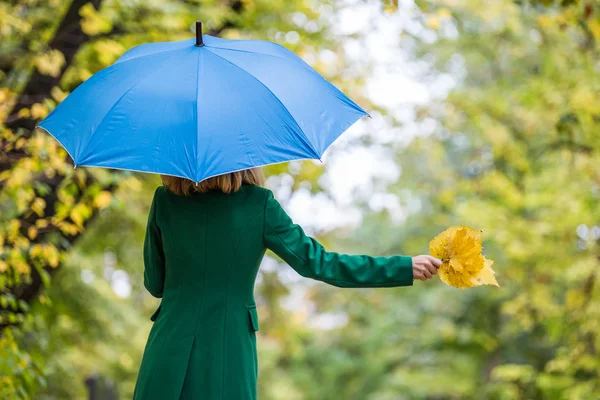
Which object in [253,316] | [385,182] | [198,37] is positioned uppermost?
[385,182]

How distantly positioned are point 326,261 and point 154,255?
2.06 feet

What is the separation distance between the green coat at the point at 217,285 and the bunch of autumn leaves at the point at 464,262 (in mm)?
251

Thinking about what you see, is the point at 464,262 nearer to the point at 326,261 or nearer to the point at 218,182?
the point at 326,261

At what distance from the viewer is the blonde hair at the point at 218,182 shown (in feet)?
8.52

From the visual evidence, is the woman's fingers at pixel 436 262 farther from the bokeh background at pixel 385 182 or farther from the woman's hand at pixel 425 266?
the bokeh background at pixel 385 182

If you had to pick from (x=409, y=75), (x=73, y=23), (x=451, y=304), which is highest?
(x=409, y=75)

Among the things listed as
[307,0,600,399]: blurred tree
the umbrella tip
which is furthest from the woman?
[307,0,600,399]: blurred tree

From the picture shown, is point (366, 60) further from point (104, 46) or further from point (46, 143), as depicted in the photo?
point (46, 143)

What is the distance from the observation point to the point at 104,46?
228 inches

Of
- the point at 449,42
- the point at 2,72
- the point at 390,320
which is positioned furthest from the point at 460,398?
the point at 2,72

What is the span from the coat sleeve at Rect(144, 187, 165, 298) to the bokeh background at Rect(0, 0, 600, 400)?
159 centimetres

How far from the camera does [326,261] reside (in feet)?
8.30

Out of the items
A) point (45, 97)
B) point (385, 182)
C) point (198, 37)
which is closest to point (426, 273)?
point (198, 37)

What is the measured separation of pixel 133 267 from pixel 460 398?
840cm
